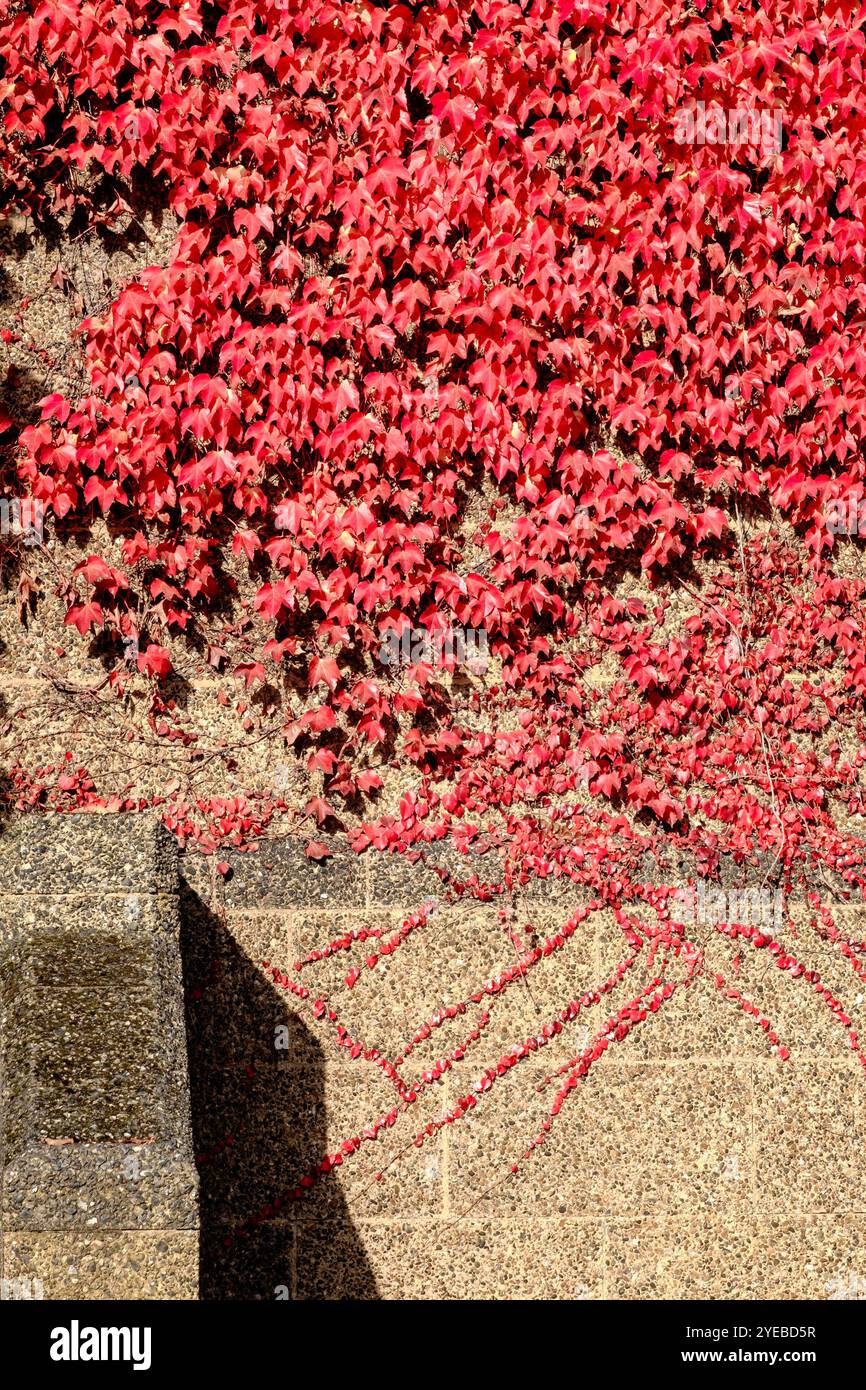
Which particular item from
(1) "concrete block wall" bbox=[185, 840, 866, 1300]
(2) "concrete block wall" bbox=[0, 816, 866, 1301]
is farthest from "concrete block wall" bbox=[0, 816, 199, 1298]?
(1) "concrete block wall" bbox=[185, 840, 866, 1300]

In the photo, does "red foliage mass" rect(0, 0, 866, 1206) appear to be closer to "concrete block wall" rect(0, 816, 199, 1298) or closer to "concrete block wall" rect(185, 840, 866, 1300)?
"concrete block wall" rect(185, 840, 866, 1300)

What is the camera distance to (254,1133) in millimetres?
4629

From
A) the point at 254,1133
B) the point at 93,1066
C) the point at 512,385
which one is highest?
the point at 512,385

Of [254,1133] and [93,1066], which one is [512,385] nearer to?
[93,1066]

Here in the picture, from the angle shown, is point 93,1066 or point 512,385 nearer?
point 93,1066

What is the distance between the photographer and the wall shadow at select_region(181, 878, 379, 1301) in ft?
15.0

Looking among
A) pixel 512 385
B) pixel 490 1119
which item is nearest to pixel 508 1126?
pixel 490 1119

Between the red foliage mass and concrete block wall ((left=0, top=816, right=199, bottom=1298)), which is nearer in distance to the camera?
concrete block wall ((left=0, top=816, right=199, bottom=1298))

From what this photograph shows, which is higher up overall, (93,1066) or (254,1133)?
(93,1066)

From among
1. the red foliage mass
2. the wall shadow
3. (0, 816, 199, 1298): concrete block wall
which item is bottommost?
the wall shadow

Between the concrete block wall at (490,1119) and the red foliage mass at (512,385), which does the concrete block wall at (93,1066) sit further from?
the red foliage mass at (512,385)

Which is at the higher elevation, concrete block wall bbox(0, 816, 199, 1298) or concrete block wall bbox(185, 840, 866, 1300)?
concrete block wall bbox(0, 816, 199, 1298)

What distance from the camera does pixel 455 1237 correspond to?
15.1ft
